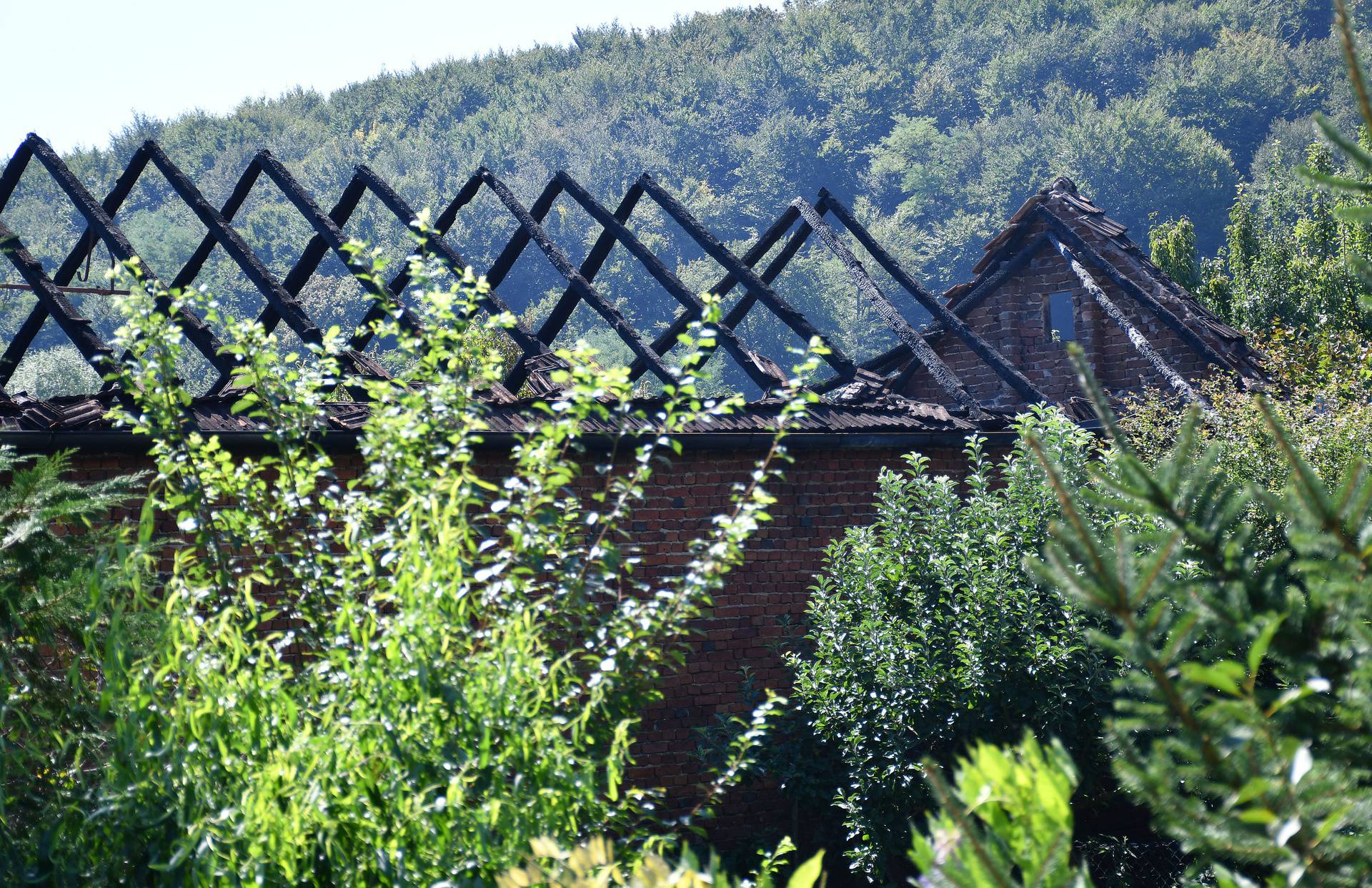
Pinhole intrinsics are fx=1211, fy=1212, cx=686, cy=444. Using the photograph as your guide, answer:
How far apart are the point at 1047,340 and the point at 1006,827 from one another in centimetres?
1317

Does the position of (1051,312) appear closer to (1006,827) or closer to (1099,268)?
(1099,268)

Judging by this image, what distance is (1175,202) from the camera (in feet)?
172

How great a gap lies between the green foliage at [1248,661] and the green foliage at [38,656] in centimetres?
271

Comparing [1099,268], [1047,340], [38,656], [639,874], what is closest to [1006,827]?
[639,874]

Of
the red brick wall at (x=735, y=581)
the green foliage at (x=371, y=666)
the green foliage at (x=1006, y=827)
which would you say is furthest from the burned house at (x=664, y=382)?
the green foliage at (x=1006, y=827)

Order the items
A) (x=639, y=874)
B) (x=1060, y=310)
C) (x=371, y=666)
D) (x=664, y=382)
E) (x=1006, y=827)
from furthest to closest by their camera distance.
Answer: (x=1060, y=310) → (x=664, y=382) → (x=371, y=666) → (x=639, y=874) → (x=1006, y=827)

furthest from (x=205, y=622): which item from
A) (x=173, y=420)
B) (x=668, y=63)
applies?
(x=668, y=63)

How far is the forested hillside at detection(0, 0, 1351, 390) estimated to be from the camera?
56406 millimetres

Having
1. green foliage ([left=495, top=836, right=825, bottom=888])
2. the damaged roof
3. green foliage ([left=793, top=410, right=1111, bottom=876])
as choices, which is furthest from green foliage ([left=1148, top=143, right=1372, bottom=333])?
green foliage ([left=495, top=836, right=825, bottom=888])

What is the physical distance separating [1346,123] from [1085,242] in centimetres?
3933

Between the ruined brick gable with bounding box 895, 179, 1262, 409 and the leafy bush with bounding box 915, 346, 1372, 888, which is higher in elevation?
the ruined brick gable with bounding box 895, 179, 1262, 409

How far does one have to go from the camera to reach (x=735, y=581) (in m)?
7.68

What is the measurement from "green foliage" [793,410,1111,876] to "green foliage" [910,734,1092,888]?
→ 4.43 metres

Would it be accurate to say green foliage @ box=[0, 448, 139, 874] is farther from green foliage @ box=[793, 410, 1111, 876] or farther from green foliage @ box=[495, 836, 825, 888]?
green foliage @ box=[793, 410, 1111, 876]
